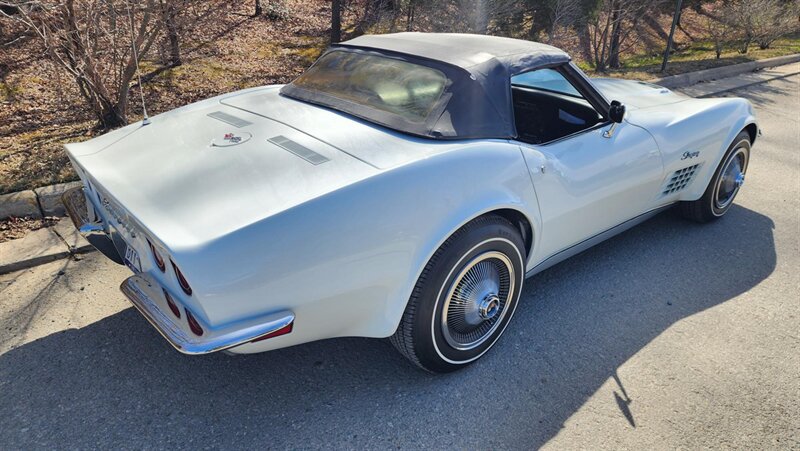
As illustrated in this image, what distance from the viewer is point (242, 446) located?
216cm

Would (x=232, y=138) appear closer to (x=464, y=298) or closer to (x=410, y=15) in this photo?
(x=464, y=298)

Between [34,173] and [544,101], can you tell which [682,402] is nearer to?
[544,101]

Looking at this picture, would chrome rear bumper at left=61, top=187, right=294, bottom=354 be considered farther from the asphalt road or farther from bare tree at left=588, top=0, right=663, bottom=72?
Answer: bare tree at left=588, top=0, right=663, bottom=72

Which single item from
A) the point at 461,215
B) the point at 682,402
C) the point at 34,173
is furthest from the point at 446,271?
the point at 34,173

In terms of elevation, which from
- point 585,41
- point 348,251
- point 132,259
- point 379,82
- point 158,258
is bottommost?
point 585,41

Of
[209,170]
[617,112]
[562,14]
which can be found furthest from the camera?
[562,14]

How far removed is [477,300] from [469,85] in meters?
1.04

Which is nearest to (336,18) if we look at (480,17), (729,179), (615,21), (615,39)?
(480,17)

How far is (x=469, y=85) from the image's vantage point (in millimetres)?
2615

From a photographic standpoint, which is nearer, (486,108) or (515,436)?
(515,436)

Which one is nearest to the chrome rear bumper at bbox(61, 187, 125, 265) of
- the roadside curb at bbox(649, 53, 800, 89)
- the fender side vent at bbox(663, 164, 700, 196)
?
the fender side vent at bbox(663, 164, 700, 196)

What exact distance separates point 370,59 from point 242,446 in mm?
2107

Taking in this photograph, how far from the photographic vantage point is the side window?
11.3 feet

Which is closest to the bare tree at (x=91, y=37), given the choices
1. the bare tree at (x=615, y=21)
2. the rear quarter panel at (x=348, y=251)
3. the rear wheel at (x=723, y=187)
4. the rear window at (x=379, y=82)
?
the rear window at (x=379, y=82)
